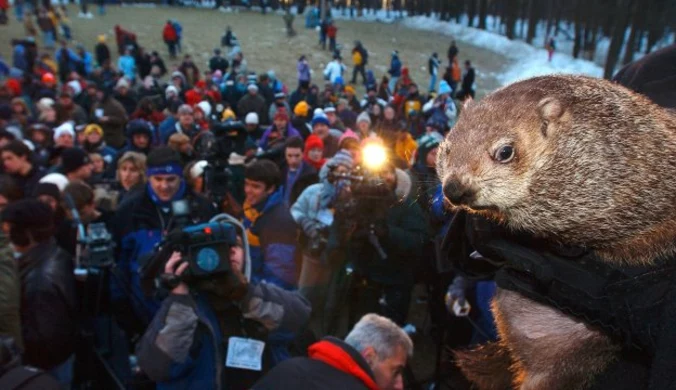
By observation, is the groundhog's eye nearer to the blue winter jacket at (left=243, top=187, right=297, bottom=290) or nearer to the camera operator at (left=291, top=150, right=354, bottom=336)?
the blue winter jacket at (left=243, top=187, right=297, bottom=290)

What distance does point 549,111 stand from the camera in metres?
1.49

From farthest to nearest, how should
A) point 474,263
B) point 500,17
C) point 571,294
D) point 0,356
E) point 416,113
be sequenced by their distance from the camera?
point 500,17 < point 416,113 < point 0,356 < point 474,263 < point 571,294

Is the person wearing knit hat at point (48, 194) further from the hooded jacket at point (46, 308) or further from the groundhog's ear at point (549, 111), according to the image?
the groundhog's ear at point (549, 111)

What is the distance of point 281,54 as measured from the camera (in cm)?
2889

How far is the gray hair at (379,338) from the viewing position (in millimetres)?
2889

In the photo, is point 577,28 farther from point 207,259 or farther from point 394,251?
point 207,259

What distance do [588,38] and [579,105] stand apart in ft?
115

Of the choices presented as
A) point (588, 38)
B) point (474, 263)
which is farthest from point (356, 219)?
point (588, 38)

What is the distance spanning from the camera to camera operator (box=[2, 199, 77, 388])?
3.01 meters

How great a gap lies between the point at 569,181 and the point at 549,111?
0.22 metres

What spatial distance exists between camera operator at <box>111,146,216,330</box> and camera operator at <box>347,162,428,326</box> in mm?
1377

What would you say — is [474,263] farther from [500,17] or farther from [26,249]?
[500,17]

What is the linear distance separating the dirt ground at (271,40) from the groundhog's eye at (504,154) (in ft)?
74.0

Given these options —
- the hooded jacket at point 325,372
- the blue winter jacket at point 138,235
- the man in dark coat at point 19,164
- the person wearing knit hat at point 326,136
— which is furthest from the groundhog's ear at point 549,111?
the person wearing knit hat at point 326,136
